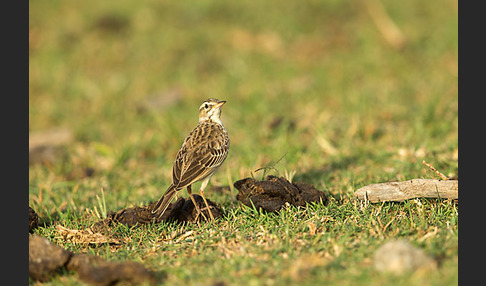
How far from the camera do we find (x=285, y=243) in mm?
5430

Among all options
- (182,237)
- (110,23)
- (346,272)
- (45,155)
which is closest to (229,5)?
(110,23)

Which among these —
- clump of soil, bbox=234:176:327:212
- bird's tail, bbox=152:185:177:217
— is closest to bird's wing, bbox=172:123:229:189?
bird's tail, bbox=152:185:177:217

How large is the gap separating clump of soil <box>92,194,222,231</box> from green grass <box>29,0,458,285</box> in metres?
0.14

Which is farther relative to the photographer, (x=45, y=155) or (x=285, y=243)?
(x=45, y=155)

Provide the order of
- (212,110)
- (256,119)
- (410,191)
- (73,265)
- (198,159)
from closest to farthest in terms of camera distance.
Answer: (73,265), (410,191), (198,159), (212,110), (256,119)

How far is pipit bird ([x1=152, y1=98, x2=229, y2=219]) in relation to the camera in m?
6.46

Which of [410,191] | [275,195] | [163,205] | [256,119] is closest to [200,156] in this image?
[163,205]

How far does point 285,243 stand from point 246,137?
5228 mm

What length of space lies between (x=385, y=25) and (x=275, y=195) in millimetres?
9403

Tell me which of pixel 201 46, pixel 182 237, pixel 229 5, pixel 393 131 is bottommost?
pixel 182 237

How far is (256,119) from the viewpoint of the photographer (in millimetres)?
11289

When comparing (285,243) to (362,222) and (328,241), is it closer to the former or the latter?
(328,241)

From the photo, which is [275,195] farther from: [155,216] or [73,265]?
[73,265]

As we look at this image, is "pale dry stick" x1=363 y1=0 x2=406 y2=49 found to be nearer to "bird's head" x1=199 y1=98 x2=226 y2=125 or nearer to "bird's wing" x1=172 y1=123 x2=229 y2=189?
Answer: "bird's head" x1=199 y1=98 x2=226 y2=125
